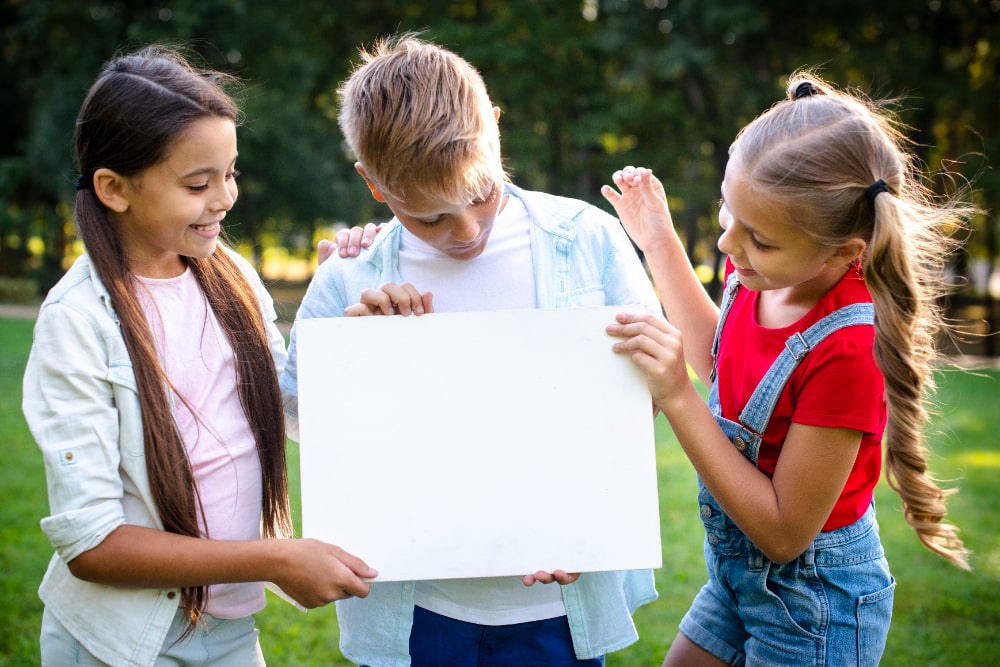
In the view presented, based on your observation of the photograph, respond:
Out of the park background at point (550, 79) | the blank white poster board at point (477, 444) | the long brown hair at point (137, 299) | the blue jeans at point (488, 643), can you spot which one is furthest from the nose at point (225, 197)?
the park background at point (550, 79)

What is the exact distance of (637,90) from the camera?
21.2m

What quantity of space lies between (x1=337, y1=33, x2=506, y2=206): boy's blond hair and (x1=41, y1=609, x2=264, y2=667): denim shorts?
1055 millimetres

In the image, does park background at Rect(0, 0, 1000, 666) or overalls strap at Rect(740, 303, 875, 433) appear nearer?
overalls strap at Rect(740, 303, 875, 433)

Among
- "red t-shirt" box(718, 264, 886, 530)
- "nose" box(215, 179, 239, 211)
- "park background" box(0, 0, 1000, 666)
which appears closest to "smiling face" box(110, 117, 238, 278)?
"nose" box(215, 179, 239, 211)

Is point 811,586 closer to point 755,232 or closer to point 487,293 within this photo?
point 755,232

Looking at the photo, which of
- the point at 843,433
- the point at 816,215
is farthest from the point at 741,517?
the point at 816,215

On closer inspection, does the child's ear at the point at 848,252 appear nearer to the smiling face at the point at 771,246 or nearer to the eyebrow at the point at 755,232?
the smiling face at the point at 771,246

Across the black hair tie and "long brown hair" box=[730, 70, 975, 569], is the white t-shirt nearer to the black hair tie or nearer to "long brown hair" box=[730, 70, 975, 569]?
"long brown hair" box=[730, 70, 975, 569]

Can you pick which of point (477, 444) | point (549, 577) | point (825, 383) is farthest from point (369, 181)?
point (825, 383)

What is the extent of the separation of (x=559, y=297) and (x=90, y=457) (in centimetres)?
105

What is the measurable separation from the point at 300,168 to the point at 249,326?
2110cm

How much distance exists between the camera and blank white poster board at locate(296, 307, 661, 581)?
73.5 inches

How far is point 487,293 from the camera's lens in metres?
2.09

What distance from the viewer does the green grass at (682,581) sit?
4012 mm
